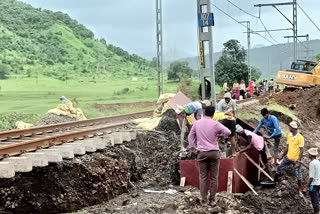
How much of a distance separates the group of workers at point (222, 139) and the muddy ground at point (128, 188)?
1.77ft

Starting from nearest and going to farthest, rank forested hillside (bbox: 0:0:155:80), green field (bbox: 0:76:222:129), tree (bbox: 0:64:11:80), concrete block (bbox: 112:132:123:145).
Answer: concrete block (bbox: 112:132:123:145) → green field (bbox: 0:76:222:129) → tree (bbox: 0:64:11:80) → forested hillside (bbox: 0:0:155:80)

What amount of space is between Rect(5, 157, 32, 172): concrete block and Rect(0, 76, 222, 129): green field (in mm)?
15301

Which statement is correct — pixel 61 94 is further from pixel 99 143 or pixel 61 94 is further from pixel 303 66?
pixel 99 143

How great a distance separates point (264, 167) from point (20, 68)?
1355 inches

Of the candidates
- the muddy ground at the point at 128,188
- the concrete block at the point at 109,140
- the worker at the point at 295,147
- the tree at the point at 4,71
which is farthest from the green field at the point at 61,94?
the worker at the point at 295,147

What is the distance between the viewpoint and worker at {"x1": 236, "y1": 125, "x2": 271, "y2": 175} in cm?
1318

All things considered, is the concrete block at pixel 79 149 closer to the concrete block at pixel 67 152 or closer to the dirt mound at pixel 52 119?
the concrete block at pixel 67 152

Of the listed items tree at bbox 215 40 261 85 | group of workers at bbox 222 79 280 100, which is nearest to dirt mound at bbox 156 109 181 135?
group of workers at bbox 222 79 280 100

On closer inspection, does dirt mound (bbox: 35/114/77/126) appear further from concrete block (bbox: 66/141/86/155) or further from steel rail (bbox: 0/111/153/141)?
concrete block (bbox: 66/141/86/155)

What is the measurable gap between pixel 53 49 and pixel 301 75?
32.1 metres

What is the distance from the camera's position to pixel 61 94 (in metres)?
39.8

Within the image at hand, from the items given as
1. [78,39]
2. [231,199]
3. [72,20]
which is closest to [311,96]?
[231,199]

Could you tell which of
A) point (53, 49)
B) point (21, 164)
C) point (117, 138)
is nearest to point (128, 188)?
point (117, 138)

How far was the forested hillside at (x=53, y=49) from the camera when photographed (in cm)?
4722
